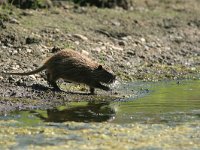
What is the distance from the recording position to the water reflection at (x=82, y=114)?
34.5 ft

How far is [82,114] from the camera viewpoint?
10.9 meters

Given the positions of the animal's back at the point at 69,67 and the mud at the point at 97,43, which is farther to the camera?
the animal's back at the point at 69,67

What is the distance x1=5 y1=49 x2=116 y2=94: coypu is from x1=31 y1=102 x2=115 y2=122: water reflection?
1.18m

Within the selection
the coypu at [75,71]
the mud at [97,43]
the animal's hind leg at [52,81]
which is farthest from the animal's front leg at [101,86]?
the animal's hind leg at [52,81]

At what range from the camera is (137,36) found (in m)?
17.5

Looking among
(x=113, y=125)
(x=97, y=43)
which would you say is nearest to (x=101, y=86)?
(x=113, y=125)

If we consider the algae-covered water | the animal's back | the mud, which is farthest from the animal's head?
the algae-covered water

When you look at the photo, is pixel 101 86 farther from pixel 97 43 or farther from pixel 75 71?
pixel 97 43

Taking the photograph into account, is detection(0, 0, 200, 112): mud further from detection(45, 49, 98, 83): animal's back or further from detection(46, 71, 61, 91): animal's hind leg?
detection(45, 49, 98, 83): animal's back

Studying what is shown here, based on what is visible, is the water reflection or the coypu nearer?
the water reflection

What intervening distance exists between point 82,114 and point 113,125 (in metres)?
0.92

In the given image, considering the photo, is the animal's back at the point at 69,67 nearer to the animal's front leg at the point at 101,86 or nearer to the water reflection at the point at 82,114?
the animal's front leg at the point at 101,86

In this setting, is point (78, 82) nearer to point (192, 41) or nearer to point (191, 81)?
point (191, 81)

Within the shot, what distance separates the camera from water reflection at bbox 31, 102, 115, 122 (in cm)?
1052
